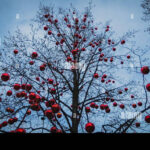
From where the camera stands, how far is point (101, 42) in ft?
26.6

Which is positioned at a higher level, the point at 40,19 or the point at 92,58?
the point at 40,19
